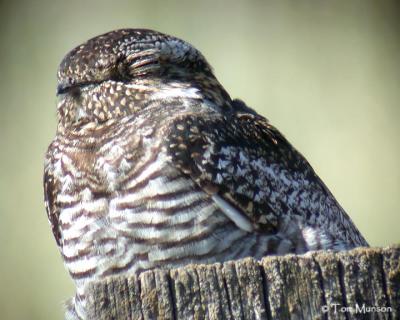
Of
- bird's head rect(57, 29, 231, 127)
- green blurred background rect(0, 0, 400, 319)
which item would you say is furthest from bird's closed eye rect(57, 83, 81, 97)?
green blurred background rect(0, 0, 400, 319)

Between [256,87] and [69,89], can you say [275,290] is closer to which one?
[69,89]

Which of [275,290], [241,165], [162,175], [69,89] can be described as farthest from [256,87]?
[275,290]

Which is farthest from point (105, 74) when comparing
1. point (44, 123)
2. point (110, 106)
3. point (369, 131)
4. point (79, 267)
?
point (369, 131)

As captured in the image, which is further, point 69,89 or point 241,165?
point 69,89

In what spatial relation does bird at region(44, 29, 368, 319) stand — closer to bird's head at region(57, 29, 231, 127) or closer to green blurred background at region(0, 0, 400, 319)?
bird's head at region(57, 29, 231, 127)

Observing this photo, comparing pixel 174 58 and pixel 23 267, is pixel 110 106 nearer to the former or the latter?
pixel 174 58

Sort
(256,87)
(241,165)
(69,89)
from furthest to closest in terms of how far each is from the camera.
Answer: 1. (256,87)
2. (69,89)
3. (241,165)

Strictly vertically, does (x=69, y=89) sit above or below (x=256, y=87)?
above
